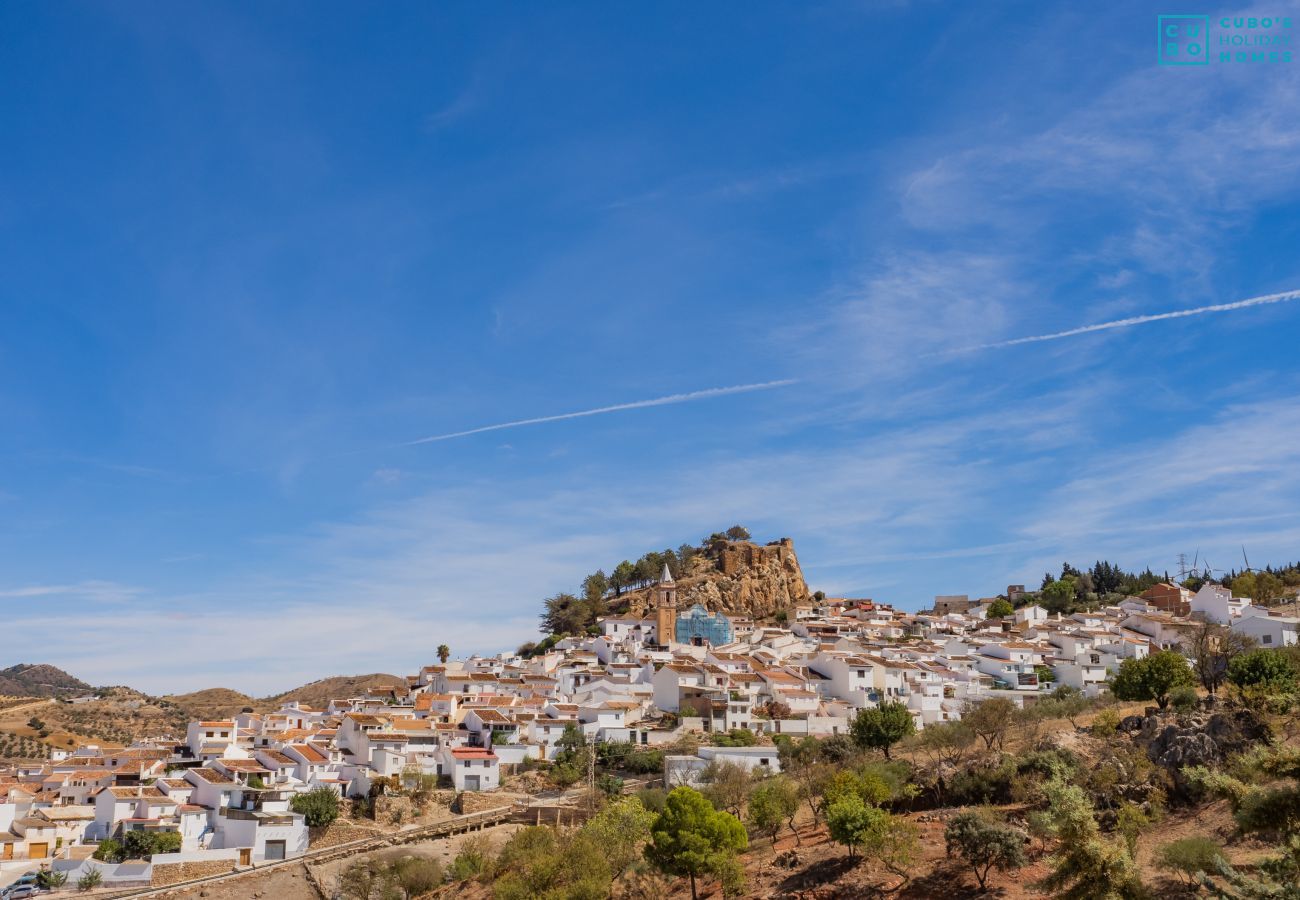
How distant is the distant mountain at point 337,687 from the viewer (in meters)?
94.2

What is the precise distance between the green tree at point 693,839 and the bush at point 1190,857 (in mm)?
11652

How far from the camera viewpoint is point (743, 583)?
97.9 m

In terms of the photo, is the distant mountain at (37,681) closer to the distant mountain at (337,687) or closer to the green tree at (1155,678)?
the distant mountain at (337,687)

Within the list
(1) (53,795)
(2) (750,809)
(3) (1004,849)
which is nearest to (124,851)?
(1) (53,795)

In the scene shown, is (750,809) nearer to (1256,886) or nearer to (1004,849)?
(1004,849)

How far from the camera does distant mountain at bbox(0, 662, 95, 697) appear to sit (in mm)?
127312

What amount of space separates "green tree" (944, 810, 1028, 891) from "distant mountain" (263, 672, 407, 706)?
7355 centimetres

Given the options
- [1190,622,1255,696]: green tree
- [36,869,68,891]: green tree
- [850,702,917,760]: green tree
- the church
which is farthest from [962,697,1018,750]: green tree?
the church

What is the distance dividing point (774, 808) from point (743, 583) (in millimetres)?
65367

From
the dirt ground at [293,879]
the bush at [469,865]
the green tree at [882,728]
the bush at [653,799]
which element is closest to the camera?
the bush at [469,865]

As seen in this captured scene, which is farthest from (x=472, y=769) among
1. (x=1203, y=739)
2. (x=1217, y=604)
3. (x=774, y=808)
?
(x=1217, y=604)

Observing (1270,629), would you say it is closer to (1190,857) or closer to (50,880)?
(1190,857)

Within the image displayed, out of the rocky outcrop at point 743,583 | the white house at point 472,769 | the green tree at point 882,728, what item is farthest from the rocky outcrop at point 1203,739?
the rocky outcrop at point 743,583

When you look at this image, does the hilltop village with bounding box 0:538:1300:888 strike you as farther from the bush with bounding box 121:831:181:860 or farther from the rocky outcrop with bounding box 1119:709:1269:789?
the rocky outcrop with bounding box 1119:709:1269:789
